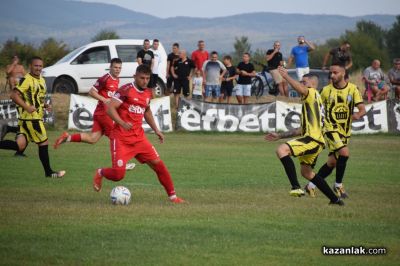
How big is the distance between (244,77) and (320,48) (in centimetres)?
6671

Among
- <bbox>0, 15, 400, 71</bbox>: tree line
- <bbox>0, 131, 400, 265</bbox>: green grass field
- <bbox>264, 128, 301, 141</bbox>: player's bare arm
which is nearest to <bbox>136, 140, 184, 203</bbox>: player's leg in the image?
<bbox>0, 131, 400, 265</bbox>: green grass field

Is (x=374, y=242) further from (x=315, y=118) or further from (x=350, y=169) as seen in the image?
(x=350, y=169)

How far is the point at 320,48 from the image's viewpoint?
92438mm

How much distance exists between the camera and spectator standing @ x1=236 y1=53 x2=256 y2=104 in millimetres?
26938

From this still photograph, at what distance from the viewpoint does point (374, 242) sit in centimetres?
922

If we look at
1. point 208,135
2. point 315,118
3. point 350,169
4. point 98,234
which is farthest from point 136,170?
point 208,135

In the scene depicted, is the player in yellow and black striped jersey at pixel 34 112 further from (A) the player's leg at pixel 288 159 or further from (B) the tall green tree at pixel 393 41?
(B) the tall green tree at pixel 393 41

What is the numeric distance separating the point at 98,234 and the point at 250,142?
1467 centimetres

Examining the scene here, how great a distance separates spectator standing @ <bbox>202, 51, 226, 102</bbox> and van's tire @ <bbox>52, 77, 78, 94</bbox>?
4959 millimetres

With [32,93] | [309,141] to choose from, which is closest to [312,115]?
[309,141]

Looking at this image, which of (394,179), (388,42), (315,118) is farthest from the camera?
(388,42)

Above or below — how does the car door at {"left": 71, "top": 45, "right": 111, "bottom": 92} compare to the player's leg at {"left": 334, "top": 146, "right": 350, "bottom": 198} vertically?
above

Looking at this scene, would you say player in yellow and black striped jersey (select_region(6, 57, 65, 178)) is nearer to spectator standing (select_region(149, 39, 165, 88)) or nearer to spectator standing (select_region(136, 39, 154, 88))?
spectator standing (select_region(136, 39, 154, 88))

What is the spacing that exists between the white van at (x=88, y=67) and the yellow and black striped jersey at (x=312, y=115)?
17.4 meters
